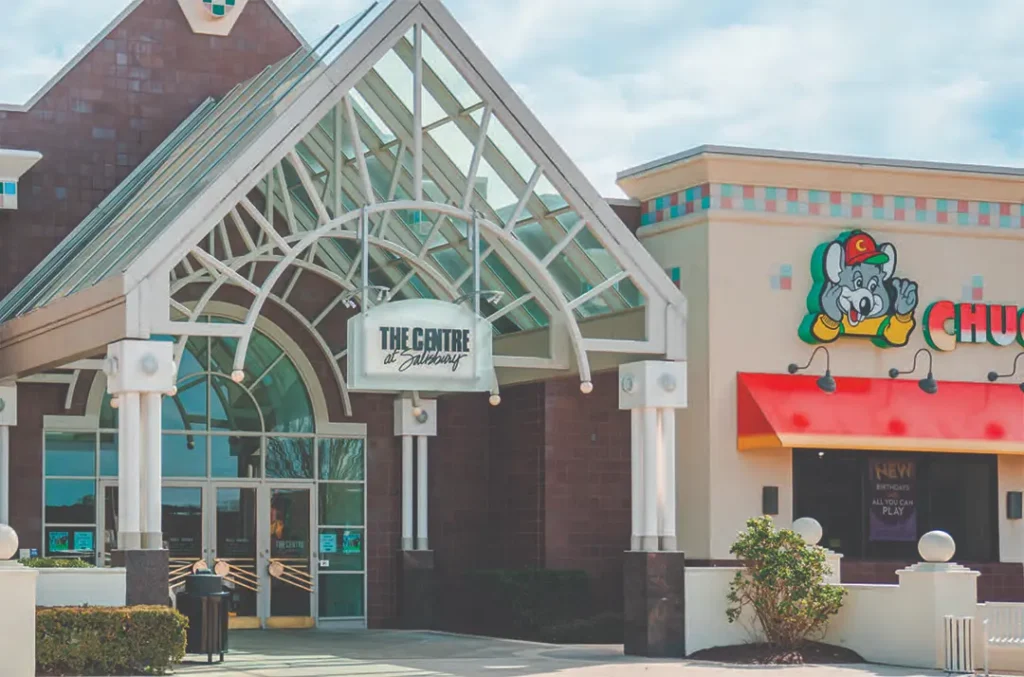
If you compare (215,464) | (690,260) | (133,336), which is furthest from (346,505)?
(133,336)

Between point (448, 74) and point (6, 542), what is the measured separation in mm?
8895

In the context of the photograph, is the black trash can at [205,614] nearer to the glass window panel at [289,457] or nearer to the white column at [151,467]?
the white column at [151,467]

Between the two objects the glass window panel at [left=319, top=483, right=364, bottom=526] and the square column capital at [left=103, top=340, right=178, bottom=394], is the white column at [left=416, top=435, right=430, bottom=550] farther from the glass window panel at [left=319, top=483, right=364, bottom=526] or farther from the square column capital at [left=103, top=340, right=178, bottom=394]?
the square column capital at [left=103, top=340, right=178, bottom=394]

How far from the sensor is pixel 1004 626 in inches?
876

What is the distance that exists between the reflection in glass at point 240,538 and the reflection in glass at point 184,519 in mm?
331

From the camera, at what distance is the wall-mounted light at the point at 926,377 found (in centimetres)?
2788

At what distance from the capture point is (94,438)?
28516mm

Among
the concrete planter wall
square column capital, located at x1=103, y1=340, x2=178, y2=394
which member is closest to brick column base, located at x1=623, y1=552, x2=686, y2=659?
square column capital, located at x1=103, y1=340, x2=178, y2=394

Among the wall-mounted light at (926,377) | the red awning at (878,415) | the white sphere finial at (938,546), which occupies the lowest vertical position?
the white sphere finial at (938,546)

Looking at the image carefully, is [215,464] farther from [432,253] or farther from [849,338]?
[849,338]

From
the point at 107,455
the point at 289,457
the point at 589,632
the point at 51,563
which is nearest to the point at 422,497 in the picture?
the point at 289,457

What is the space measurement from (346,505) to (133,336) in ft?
31.9

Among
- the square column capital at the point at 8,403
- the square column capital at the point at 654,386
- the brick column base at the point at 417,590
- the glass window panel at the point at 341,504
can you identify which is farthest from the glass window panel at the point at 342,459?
the square column capital at the point at 654,386

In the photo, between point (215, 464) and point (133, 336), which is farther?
point (215, 464)
